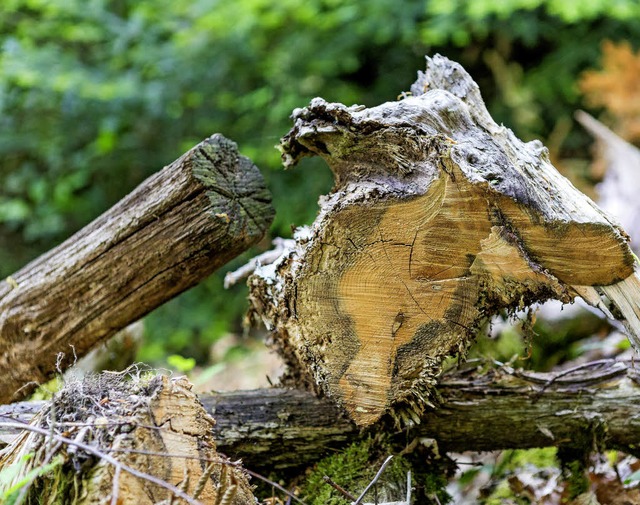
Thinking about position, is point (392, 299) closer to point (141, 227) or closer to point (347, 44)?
point (141, 227)

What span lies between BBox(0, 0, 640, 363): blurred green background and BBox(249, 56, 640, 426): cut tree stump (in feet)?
9.16

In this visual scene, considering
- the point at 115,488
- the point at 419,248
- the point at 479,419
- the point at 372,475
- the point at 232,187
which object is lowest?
the point at 479,419

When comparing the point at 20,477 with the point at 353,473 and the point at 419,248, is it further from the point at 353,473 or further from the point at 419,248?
the point at 419,248

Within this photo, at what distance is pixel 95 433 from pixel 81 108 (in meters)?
4.20

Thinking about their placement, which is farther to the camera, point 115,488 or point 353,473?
point 353,473

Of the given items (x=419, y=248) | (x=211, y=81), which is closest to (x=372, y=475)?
(x=419, y=248)

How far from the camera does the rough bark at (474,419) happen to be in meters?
2.33

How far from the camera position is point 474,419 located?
7.71ft

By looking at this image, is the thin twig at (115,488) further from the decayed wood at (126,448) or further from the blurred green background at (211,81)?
the blurred green background at (211,81)

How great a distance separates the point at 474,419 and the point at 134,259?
1436 mm

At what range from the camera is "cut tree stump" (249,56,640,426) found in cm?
183

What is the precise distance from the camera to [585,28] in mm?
5887

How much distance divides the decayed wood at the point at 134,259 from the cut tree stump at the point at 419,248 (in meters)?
0.29

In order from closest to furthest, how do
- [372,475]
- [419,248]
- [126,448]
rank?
[126,448] → [419,248] → [372,475]
